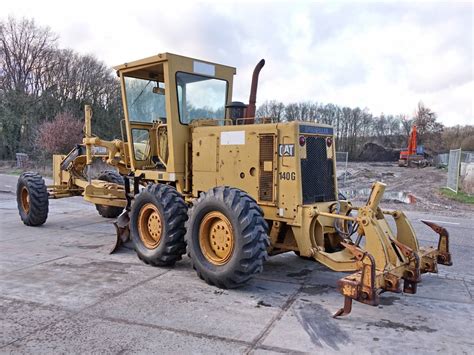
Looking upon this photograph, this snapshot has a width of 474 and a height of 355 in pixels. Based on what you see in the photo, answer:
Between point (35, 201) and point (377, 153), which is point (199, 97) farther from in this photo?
point (377, 153)

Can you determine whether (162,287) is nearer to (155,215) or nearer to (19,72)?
(155,215)

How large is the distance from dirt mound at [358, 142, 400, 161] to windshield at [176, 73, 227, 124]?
46813 millimetres

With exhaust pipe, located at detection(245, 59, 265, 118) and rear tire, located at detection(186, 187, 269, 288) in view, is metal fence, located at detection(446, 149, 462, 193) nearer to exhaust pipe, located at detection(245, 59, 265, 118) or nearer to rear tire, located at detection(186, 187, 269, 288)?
exhaust pipe, located at detection(245, 59, 265, 118)

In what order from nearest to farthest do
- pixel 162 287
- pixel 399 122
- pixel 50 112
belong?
pixel 162 287, pixel 50 112, pixel 399 122

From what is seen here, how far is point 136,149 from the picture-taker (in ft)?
24.9

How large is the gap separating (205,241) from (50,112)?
108 ft

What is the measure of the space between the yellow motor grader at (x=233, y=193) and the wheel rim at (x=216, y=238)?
0.01 meters

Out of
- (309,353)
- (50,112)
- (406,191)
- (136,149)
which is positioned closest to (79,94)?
(50,112)

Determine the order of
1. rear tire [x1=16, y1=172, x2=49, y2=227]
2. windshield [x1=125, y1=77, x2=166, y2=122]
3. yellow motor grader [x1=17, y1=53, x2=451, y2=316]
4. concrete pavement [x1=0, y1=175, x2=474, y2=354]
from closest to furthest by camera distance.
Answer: concrete pavement [x1=0, y1=175, x2=474, y2=354], yellow motor grader [x1=17, y1=53, x2=451, y2=316], windshield [x1=125, y1=77, x2=166, y2=122], rear tire [x1=16, y1=172, x2=49, y2=227]

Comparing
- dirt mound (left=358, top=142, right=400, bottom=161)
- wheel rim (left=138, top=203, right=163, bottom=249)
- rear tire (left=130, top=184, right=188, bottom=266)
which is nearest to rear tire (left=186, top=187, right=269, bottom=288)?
rear tire (left=130, top=184, right=188, bottom=266)

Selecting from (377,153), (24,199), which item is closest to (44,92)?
(24,199)

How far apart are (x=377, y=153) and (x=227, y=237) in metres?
49.9

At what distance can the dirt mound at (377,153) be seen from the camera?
5194cm

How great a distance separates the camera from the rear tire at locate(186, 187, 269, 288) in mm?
5082
